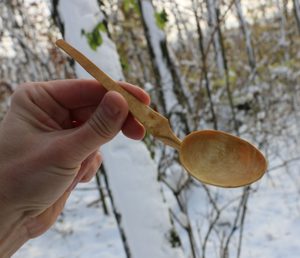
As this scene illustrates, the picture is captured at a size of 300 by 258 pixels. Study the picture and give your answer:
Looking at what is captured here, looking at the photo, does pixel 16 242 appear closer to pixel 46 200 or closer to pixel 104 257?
pixel 46 200

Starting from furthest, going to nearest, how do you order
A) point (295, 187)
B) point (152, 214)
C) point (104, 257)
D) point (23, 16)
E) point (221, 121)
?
point (23, 16)
point (221, 121)
point (295, 187)
point (104, 257)
point (152, 214)

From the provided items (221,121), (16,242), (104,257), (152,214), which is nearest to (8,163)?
(16,242)

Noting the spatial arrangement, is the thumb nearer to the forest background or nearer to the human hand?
the human hand

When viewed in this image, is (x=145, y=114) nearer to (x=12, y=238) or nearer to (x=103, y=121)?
(x=103, y=121)

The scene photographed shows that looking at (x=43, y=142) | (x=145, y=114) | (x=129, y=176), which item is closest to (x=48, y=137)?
(x=43, y=142)

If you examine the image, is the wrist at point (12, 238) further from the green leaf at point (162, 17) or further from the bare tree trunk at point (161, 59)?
the bare tree trunk at point (161, 59)
